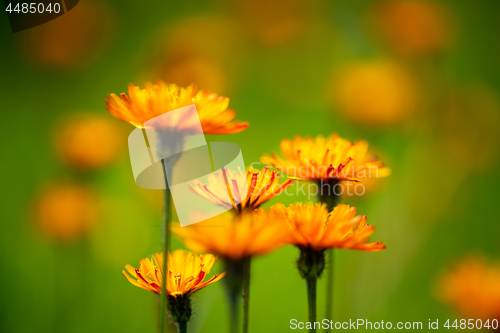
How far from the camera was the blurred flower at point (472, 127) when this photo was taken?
2.81 ft

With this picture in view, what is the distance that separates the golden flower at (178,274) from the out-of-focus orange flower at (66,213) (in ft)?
1.66

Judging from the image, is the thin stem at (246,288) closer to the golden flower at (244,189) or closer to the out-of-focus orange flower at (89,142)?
the golden flower at (244,189)

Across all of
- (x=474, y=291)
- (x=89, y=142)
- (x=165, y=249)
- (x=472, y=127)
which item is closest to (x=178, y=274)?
(x=165, y=249)

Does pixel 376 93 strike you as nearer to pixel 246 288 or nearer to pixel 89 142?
pixel 89 142

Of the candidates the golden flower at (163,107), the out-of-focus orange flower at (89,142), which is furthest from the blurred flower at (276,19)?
the golden flower at (163,107)

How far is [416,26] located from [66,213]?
84 centimetres

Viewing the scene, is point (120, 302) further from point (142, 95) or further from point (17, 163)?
point (142, 95)

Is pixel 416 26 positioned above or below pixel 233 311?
above

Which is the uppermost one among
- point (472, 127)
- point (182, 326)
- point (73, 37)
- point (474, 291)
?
point (73, 37)

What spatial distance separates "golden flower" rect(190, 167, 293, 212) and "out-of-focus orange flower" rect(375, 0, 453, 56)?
811 millimetres

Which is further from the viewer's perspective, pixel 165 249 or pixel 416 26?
pixel 416 26

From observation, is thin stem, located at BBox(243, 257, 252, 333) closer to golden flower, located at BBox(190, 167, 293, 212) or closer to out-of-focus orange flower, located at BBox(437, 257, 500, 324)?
golden flower, located at BBox(190, 167, 293, 212)

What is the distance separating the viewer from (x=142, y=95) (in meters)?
0.24

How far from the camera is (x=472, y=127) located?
2.87 feet
